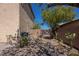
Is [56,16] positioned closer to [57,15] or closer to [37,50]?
[57,15]

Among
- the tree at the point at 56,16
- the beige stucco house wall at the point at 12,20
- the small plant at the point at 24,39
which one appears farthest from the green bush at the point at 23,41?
the tree at the point at 56,16

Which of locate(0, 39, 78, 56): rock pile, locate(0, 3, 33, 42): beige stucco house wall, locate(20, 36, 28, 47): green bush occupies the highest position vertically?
locate(0, 3, 33, 42): beige stucco house wall

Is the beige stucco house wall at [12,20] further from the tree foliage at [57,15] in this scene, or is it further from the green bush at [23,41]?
the tree foliage at [57,15]

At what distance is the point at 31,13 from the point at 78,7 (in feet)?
1.90

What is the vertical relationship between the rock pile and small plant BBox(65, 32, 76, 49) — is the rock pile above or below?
below

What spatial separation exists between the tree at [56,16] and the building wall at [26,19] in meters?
0.18

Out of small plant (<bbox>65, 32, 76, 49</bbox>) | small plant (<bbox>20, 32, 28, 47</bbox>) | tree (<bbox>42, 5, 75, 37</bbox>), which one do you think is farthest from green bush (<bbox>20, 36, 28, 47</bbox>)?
small plant (<bbox>65, 32, 76, 49</bbox>)

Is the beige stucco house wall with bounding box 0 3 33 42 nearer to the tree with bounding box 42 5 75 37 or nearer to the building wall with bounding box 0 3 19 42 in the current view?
the building wall with bounding box 0 3 19 42

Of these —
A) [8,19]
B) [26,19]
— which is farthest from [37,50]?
[8,19]

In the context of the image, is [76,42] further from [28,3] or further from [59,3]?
[28,3]

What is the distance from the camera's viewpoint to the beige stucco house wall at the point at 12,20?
2.76 meters

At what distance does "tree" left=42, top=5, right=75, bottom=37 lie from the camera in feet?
9.11

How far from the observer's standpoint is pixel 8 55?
2.79m

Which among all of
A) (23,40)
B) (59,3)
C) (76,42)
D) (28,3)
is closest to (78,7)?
(59,3)
